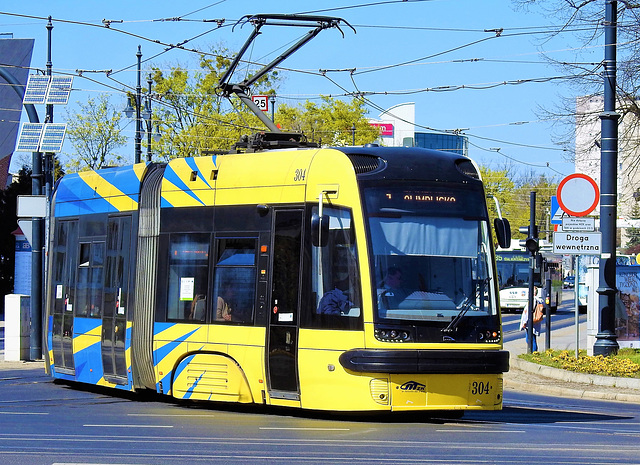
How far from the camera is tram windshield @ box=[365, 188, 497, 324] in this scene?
1148 cm

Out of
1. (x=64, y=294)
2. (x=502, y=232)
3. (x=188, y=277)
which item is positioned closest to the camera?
(x=502, y=232)

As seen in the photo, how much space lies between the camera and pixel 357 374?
37.1 ft

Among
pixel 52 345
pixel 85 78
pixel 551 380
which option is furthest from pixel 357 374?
pixel 85 78

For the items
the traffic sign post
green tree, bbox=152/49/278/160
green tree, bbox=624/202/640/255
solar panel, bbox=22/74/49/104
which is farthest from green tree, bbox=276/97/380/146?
the traffic sign post

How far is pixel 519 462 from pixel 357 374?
295 centimetres

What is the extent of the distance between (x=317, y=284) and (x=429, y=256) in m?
1.28

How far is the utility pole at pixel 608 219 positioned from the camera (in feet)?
66.9

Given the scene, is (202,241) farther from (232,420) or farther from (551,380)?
(551,380)

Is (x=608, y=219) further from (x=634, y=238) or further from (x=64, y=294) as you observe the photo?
(x=634, y=238)

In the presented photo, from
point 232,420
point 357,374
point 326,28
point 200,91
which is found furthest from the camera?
point 200,91

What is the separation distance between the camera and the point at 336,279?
38.6ft

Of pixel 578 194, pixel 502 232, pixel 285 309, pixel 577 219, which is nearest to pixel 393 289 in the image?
pixel 285 309

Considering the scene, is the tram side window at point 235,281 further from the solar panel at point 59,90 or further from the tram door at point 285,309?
the solar panel at point 59,90

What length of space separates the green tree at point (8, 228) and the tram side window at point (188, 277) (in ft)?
123
